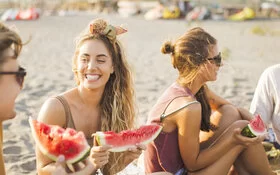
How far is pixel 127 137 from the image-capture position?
127 inches

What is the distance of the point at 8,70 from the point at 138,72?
8494mm

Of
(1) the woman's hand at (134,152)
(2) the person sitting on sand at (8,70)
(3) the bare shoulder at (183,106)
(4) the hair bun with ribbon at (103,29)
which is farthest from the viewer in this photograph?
(4) the hair bun with ribbon at (103,29)

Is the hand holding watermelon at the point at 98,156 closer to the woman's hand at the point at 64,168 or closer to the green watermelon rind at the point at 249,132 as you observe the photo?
the woman's hand at the point at 64,168

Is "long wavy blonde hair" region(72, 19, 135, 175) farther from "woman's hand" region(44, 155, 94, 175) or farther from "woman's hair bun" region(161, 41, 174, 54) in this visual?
"woman's hand" region(44, 155, 94, 175)

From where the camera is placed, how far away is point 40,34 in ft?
65.6

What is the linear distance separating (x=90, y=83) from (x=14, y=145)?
2399 mm

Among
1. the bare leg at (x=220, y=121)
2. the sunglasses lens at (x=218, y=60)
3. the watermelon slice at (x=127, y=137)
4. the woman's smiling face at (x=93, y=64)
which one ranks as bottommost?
the bare leg at (x=220, y=121)

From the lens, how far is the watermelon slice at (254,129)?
11.7 ft

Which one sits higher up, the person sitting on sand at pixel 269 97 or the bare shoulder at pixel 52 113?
the bare shoulder at pixel 52 113

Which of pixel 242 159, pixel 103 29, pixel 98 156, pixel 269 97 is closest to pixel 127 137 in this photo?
pixel 98 156

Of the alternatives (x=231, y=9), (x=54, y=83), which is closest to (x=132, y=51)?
(x=54, y=83)

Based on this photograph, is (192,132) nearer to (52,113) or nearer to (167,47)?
(167,47)

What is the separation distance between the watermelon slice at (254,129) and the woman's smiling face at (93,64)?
1.28 meters

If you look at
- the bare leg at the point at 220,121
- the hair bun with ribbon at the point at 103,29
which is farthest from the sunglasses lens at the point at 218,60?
the hair bun with ribbon at the point at 103,29
